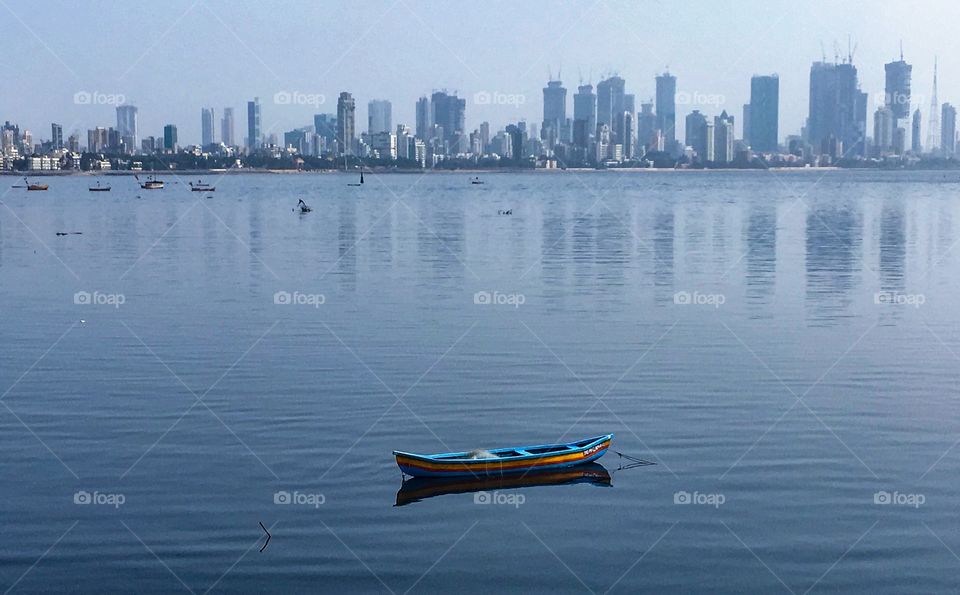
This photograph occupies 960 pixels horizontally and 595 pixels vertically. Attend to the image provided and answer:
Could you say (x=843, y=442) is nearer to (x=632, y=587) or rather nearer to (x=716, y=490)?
(x=716, y=490)

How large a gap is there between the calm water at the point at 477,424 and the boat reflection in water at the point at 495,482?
288 mm

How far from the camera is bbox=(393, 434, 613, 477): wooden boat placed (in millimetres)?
21609

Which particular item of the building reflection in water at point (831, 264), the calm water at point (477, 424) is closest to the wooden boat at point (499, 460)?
the calm water at point (477, 424)

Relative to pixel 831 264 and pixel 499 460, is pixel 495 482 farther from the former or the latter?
pixel 831 264

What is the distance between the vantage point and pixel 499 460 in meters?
→ 21.9

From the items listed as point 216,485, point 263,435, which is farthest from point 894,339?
point 216,485

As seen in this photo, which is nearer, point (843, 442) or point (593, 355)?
point (843, 442)

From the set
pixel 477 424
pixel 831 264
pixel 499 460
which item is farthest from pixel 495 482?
pixel 831 264

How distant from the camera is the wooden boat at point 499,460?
21.6m

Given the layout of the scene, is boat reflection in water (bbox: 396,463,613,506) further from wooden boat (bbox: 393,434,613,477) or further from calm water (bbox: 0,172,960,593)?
calm water (bbox: 0,172,960,593)

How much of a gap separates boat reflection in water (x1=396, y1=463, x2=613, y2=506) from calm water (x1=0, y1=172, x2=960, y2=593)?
0.95ft

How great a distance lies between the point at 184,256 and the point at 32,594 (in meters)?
46.8

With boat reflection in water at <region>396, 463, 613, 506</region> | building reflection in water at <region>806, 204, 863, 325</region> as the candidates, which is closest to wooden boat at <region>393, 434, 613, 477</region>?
boat reflection in water at <region>396, 463, 613, 506</region>

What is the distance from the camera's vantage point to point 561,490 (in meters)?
21.7
